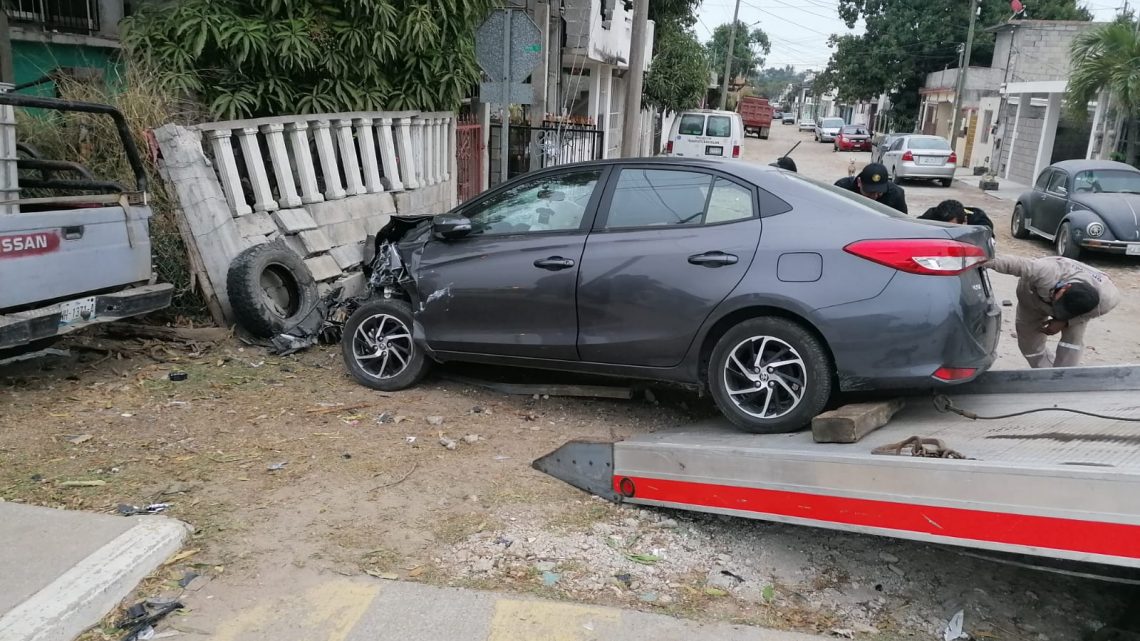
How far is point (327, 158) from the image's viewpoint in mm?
8164

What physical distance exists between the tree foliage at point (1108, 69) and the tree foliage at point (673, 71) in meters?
13.0

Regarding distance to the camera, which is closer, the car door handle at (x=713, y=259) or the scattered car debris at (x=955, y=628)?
the scattered car debris at (x=955, y=628)

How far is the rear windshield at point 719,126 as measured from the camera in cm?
2336

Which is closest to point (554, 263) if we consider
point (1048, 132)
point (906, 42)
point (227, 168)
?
point (227, 168)

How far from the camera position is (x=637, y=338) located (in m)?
4.79

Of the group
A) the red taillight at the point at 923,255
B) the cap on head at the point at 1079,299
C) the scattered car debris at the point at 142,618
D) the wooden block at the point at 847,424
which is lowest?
the scattered car debris at the point at 142,618

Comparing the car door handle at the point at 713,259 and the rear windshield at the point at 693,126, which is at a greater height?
the rear windshield at the point at 693,126

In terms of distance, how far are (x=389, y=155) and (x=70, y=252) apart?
446 cm

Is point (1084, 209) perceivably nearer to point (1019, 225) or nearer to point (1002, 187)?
point (1019, 225)

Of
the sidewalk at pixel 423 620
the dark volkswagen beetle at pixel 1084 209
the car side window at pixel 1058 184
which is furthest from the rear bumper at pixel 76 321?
the car side window at pixel 1058 184

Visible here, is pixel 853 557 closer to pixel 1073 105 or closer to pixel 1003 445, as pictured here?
pixel 1003 445

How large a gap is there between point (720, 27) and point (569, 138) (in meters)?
88.3

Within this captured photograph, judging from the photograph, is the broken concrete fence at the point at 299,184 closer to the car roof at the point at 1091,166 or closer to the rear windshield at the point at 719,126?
the car roof at the point at 1091,166

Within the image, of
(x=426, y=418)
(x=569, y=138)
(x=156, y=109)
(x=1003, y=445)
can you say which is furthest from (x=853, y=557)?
(x=569, y=138)
